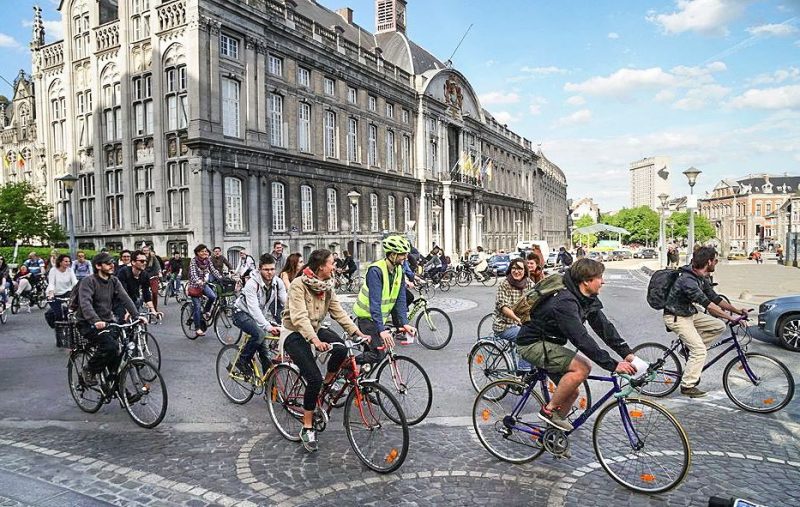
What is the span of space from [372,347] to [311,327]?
1.18m

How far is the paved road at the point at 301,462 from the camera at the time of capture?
4688mm

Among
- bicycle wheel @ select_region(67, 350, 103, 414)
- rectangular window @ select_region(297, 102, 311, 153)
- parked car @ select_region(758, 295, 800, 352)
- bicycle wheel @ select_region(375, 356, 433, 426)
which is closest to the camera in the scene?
bicycle wheel @ select_region(375, 356, 433, 426)

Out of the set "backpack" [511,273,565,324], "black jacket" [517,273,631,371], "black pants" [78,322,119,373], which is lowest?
"black pants" [78,322,119,373]

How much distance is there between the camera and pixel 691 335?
690cm

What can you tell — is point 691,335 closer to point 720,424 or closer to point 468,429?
point 720,424

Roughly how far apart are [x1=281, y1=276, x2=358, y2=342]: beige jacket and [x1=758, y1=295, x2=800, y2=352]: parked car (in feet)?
29.3

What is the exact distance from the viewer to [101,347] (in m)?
6.67

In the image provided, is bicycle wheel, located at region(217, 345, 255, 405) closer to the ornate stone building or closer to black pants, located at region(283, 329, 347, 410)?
black pants, located at region(283, 329, 347, 410)

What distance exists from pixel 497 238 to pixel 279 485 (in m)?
64.0

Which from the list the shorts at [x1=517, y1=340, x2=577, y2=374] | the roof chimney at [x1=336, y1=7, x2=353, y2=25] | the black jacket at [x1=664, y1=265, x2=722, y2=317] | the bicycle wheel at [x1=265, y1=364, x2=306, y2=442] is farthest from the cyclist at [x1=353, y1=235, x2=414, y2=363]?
the roof chimney at [x1=336, y1=7, x2=353, y2=25]

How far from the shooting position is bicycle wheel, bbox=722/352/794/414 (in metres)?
6.53

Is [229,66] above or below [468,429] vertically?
above

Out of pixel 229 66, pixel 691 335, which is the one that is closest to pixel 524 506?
pixel 691 335

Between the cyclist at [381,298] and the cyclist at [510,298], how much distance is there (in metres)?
1.39
